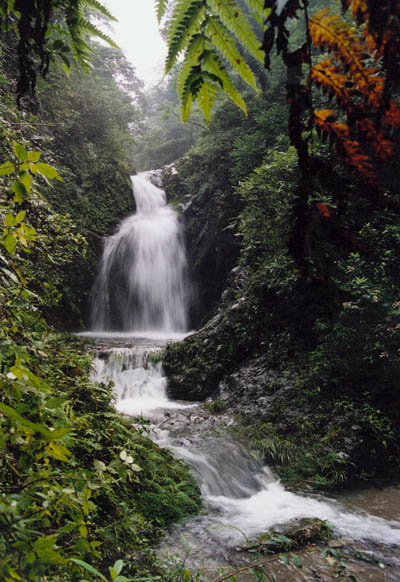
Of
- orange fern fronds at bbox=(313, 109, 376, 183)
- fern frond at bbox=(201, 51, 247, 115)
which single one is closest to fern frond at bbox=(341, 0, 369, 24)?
orange fern fronds at bbox=(313, 109, 376, 183)

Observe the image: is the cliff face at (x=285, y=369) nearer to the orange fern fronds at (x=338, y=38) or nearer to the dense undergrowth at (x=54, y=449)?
the dense undergrowth at (x=54, y=449)

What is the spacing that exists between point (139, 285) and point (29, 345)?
11111 millimetres

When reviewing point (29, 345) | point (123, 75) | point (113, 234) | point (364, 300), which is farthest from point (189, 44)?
point (123, 75)

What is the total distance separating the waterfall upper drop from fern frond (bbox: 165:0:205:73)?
1156 centimetres

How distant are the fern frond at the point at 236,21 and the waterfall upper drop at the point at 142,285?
11.6 m

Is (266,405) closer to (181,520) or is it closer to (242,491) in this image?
(242,491)

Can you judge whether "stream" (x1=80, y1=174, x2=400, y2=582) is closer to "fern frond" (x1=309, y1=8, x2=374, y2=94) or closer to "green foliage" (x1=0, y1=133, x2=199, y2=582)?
"green foliage" (x1=0, y1=133, x2=199, y2=582)

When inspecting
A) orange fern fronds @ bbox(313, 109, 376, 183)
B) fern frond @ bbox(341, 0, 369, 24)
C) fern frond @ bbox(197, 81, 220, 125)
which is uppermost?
fern frond @ bbox(197, 81, 220, 125)

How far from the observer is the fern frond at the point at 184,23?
0.80 metres

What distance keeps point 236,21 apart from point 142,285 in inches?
491

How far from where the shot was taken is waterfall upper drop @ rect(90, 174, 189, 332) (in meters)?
12.6

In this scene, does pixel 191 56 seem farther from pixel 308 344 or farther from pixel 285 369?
pixel 308 344

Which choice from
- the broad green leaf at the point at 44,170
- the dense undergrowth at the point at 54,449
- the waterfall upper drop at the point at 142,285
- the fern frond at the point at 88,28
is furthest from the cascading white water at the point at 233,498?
the waterfall upper drop at the point at 142,285

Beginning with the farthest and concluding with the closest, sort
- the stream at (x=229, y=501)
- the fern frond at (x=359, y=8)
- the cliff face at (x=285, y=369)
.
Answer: the cliff face at (x=285, y=369) → the stream at (x=229, y=501) → the fern frond at (x=359, y=8)
